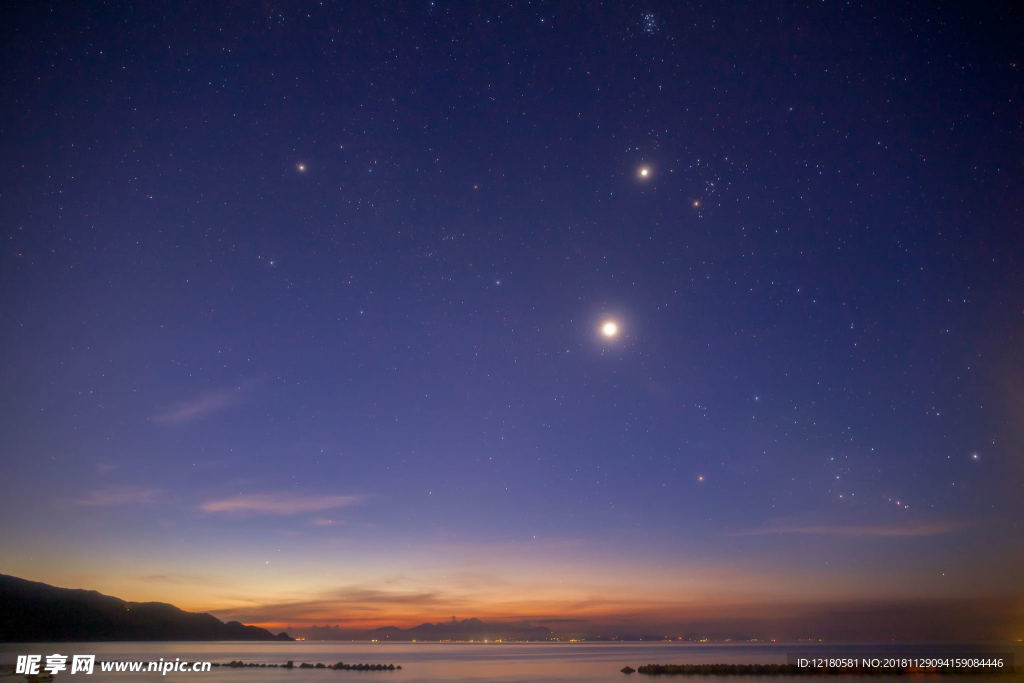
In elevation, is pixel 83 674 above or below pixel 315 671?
above

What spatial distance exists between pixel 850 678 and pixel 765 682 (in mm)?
6097

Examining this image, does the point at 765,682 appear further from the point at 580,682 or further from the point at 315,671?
the point at 315,671

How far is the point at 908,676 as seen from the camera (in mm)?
45281

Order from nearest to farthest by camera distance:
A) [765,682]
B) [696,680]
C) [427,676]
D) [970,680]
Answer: [970,680] < [765,682] < [696,680] < [427,676]

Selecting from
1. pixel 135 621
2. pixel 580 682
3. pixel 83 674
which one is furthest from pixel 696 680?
pixel 135 621

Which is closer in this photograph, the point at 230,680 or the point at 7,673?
the point at 7,673

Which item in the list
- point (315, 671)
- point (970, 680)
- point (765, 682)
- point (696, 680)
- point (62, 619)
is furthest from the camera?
point (62, 619)

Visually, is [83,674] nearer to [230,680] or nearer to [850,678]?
[230,680]

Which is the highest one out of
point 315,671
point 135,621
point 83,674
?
point 83,674

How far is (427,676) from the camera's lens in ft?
188

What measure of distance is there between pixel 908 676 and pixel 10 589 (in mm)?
230758

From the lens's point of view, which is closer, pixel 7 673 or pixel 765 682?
pixel 7 673

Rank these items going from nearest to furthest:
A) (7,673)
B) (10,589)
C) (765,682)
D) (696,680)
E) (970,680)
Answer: (7,673) → (970,680) → (765,682) → (696,680) → (10,589)

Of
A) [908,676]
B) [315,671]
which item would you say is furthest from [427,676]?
[908,676]
